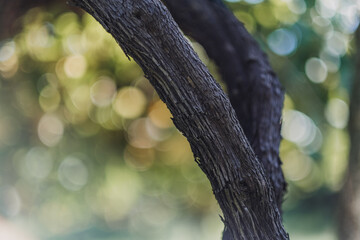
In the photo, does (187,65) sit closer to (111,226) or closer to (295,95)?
(295,95)

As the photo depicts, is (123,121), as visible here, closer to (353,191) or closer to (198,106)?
(353,191)

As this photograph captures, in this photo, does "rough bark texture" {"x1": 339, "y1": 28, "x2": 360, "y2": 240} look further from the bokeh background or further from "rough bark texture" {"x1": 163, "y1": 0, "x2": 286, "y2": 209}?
"rough bark texture" {"x1": 163, "y1": 0, "x2": 286, "y2": 209}

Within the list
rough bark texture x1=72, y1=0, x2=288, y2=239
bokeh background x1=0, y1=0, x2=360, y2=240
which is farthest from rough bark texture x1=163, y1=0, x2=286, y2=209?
bokeh background x1=0, y1=0, x2=360, y2=240

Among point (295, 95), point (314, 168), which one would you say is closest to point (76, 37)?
point (295, 95)

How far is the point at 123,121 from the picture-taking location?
6195mm

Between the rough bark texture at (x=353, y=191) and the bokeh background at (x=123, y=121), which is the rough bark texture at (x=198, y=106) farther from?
the bokeh background at (x=123, y=121)

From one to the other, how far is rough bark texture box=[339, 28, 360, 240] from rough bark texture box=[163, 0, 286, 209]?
146 centimetres

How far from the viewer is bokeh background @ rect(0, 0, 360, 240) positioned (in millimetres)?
5156

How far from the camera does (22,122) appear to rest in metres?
7.50

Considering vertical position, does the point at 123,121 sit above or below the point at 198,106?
above

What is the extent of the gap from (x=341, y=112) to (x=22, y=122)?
182 inches

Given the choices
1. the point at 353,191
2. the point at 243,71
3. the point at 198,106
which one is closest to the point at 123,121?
the point at 353,191

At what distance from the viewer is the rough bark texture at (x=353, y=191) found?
3.47 metres

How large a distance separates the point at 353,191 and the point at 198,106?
2268mm
